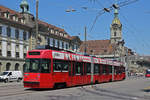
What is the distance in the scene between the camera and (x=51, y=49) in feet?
58.9

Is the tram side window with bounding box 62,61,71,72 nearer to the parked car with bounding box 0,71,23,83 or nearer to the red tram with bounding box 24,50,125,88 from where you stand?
the red tram with bounding box 24,50,125,88

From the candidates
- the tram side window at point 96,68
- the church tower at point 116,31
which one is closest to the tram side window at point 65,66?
the tram side window at point 96,68

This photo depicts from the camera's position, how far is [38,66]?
55.6ft

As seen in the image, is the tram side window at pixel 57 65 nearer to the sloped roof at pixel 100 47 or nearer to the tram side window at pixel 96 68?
the tram side window at pixel 96 68

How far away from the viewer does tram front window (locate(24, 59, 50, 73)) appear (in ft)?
55.4

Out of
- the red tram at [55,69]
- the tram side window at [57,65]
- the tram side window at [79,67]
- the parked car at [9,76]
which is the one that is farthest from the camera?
the parked car at [9,76]

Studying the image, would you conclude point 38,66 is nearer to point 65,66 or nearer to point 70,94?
point 65,66

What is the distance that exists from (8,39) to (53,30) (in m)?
20.7

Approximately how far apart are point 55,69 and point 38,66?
4.49 ft

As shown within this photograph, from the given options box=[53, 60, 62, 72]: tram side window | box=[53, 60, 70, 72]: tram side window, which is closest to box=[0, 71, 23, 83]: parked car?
box=[53, 60, 70, 72]: tram side window

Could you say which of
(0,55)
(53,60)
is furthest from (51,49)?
(0,55)

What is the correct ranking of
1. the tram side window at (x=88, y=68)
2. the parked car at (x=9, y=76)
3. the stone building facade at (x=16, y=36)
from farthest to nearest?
the stone building facade at (x=16, y=36) < the parked car at (x=9, y=76) < the tram side window at (x=88, y=68)

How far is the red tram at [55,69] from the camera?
55.3 ft

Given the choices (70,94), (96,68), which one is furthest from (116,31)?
(70,94)
